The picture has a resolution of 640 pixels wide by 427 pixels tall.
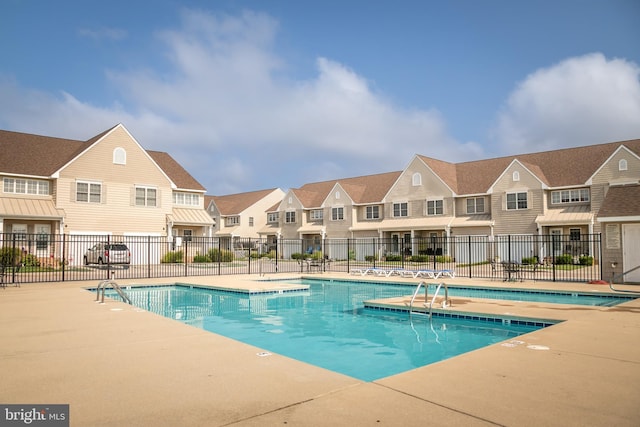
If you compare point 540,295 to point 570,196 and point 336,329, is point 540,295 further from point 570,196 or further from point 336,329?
point 570,196

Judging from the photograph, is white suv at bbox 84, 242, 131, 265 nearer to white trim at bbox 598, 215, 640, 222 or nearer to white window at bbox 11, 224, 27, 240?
white window at bbox 11, 224, 27, 240

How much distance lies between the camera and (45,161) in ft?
111

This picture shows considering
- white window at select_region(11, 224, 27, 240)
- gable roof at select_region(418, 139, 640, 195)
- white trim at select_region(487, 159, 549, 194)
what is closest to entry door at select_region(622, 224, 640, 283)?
gable roof at select_region(418, 139, 640, 195)

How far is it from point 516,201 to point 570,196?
3.90 metres

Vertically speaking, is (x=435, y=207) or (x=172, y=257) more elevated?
(x=435, y=207)

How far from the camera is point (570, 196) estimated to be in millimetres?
36125

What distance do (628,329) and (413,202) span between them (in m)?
35.1

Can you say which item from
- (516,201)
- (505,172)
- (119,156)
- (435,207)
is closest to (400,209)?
(435,207)

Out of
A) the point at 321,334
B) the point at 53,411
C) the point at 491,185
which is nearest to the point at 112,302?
the point at 321,334

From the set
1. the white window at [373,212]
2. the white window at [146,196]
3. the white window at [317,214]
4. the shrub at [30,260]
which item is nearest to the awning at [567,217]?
the white window at [373,212]

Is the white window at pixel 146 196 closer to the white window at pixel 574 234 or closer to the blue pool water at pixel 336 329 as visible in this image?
the blue pool water at pixel 336 329

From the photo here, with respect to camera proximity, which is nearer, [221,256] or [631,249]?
[631,249]

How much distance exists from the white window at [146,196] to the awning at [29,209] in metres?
5.49

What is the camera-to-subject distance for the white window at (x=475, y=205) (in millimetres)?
40344
